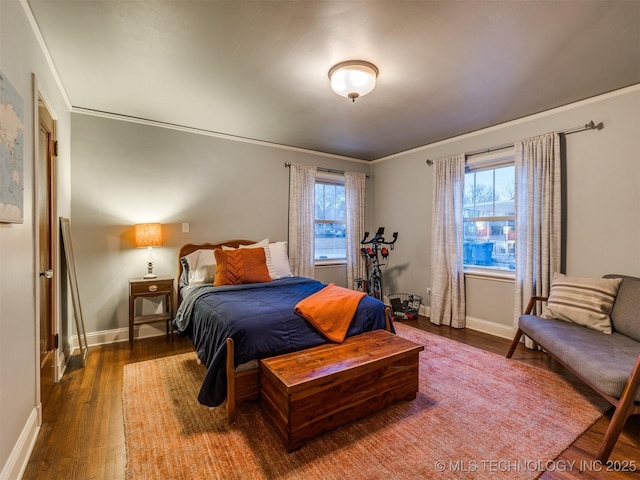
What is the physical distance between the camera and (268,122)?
353 cm

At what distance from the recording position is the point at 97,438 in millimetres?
1804

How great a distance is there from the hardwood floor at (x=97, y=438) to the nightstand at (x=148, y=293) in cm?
47

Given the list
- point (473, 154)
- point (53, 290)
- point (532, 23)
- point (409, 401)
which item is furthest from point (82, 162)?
point (473, 154)

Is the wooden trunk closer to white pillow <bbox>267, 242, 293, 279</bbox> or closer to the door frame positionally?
the door frame

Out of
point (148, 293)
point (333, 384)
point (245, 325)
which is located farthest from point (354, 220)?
point (333, 384)

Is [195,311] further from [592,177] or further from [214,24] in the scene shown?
[592,177]

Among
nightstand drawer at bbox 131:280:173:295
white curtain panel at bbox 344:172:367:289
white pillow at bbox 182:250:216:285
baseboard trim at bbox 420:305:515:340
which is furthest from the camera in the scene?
white curtain panel at bbox 344:172:367:289

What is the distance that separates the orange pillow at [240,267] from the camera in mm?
3201

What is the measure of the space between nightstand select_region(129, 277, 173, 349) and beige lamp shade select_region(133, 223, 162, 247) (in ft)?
1.29

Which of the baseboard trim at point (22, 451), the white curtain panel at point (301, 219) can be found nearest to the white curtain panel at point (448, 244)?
the white curtain panel at point (301, 219)

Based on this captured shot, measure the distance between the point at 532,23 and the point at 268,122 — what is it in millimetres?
2534

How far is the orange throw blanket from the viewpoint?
2188 millimetres

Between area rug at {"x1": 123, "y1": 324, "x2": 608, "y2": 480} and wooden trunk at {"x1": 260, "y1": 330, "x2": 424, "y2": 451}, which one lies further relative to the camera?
wooden trunk at {"x1": 260, "y1": 330, "x2": 424, "y2": 451}

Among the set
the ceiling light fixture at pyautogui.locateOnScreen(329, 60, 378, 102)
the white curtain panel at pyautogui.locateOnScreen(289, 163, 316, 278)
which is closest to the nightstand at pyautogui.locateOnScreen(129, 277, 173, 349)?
the white curtain panel at pyautogui.locateOnScreen(289, 163, 316, 278)
